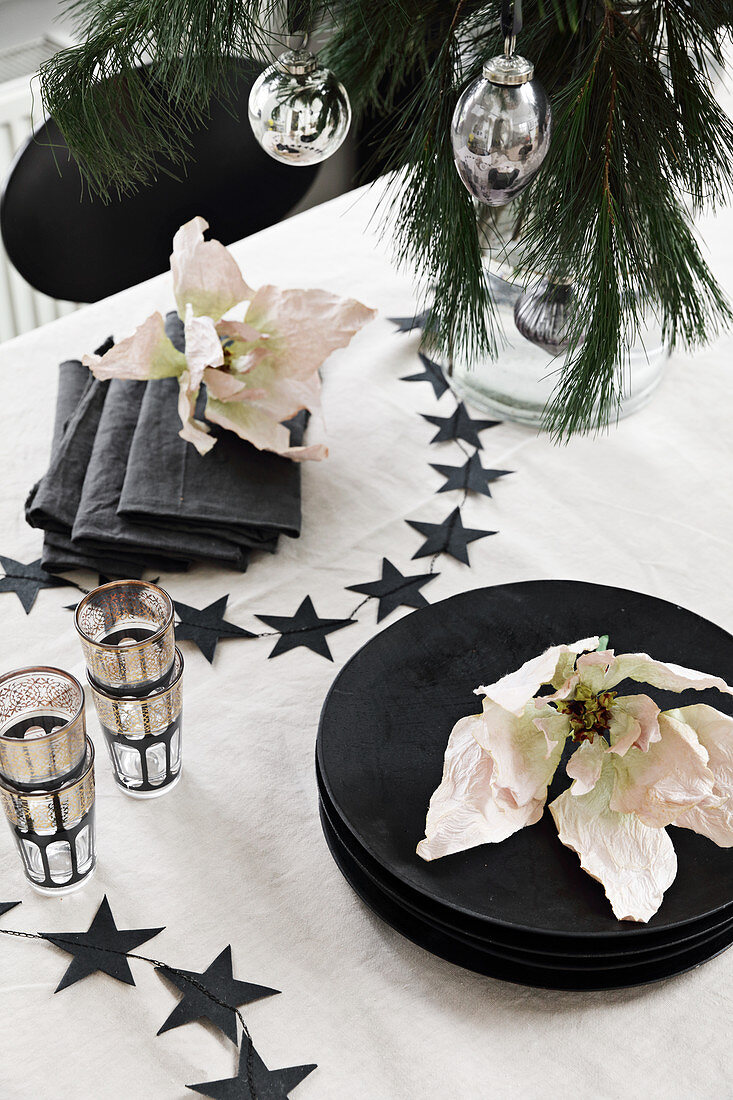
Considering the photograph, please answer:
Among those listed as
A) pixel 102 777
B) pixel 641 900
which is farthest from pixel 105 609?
pixel 641 900

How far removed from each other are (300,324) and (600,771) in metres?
0.43

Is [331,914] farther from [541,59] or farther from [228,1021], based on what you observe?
[541,59]

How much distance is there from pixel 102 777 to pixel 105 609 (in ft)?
0.38

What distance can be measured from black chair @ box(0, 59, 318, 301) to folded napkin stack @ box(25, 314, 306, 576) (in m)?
0.42

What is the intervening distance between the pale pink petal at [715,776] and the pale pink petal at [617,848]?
2cm

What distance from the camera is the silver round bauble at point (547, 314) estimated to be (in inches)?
30.6

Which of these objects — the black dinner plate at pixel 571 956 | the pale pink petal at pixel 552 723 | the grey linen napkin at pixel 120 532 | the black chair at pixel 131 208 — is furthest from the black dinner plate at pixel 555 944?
the black chair at pixel 131 208

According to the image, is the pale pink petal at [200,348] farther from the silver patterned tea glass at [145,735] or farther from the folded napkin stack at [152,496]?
the silver patterned tea glass at [145,735]

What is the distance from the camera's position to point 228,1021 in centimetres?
52

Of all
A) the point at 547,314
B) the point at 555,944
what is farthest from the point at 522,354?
the point at 555,944

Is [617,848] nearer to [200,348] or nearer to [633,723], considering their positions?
[633,723]

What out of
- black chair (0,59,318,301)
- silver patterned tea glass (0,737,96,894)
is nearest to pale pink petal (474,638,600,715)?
silver patterned tea glass (0,737,96,894)

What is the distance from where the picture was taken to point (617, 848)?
0.54 meters

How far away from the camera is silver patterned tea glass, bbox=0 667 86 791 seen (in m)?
0.51
